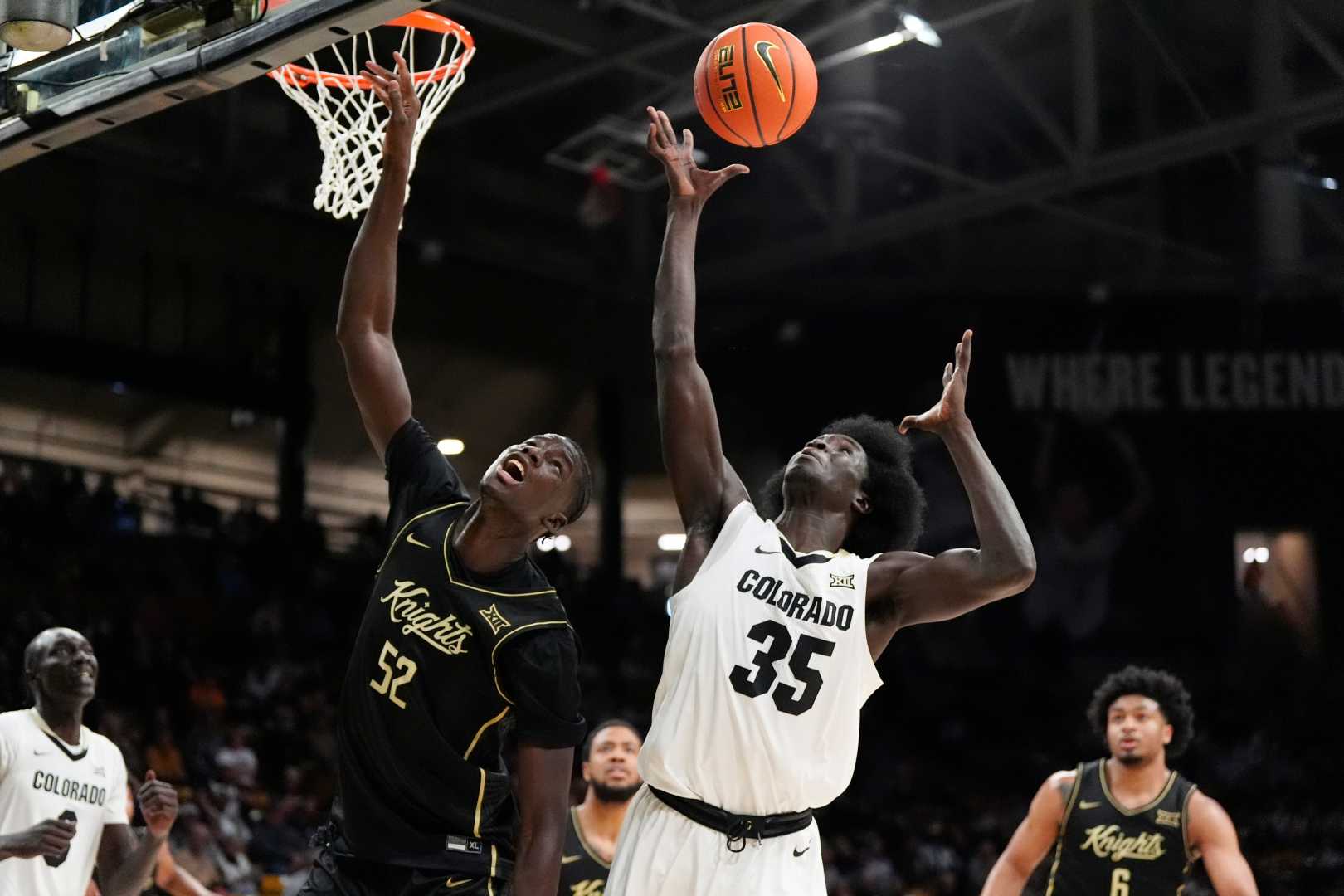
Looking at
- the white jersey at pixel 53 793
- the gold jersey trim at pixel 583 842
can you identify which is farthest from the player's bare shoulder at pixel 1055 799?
the white jersey at pixel 53 793

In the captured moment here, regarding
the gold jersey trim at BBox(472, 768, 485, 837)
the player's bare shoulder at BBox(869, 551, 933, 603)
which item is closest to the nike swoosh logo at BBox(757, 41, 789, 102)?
the player's bare shoulder at BBox(869, 551, 933, 603)

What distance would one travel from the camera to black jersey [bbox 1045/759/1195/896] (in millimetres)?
6184

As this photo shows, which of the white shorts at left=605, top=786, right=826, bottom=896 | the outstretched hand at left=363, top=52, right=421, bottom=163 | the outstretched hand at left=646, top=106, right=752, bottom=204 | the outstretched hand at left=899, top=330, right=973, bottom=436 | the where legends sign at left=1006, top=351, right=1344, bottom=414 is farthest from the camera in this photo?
the where legends sign at left=1006, top=351, right=1344, bottom=414

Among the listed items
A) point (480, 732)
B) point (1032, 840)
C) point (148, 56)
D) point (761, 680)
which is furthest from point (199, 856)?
point (480, 732)

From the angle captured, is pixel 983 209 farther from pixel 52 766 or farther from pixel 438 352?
pixel 52 766

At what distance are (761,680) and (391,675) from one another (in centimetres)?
81

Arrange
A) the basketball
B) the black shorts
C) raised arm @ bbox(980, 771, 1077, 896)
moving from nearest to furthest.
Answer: the black shorts < the basketball < raised arm @ bbox(980, 771, 1077, 896)

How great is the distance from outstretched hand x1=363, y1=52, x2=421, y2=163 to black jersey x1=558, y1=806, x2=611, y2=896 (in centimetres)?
300

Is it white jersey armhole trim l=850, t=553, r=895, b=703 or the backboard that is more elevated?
the backboard

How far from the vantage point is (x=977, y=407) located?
14.6 m

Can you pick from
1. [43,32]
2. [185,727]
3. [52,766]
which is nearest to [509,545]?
[43,32]

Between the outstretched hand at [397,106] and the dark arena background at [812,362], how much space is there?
8299 mm

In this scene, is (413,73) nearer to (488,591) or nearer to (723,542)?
(723,542)

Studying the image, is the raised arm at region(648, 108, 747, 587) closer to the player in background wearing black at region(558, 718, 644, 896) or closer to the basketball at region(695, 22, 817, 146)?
the basketball at region(695, 22, 817, 146)
